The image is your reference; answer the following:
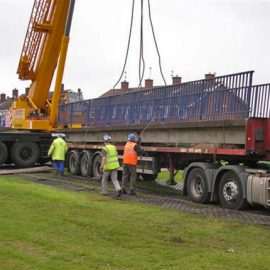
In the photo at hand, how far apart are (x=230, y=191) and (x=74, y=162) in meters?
9.63

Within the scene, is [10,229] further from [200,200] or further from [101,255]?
[200,200]

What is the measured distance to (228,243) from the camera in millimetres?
7566

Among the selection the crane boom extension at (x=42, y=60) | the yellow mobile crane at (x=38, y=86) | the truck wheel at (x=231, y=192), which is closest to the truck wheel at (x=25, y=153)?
the yellow mobile crane at (x=38, y=86)

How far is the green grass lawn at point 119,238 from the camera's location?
631 cm

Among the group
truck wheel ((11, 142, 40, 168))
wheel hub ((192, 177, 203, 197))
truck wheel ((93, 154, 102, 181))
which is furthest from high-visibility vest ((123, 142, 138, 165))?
truck wheel ((11, 142, 40, 168))

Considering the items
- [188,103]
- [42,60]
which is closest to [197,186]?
[188,103]

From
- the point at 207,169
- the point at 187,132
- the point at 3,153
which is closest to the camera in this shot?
the point at 207,169

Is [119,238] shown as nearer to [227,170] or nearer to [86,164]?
[227,170]

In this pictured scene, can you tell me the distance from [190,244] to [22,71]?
1598cm

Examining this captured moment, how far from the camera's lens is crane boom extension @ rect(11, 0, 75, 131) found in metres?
20.8

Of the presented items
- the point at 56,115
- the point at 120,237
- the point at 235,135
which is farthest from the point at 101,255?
the point at 56,115

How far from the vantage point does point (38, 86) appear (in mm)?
22031

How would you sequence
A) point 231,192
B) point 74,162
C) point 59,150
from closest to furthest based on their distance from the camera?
point 231,192, point 59,150, point 74,162

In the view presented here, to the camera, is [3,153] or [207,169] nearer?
[207,169]
